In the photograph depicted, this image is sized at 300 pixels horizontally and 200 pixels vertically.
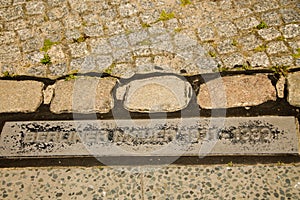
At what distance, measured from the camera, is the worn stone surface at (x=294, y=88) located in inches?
153

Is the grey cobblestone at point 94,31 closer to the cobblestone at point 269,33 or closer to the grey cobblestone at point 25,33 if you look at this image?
the grey cobblestone at point 25,33

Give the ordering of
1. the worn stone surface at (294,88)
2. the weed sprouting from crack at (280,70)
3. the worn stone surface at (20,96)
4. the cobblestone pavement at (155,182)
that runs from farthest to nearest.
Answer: the weed sprouting from crack at (280,70), the worn stone surface at (20,96), the worn stone surface at (294,88), the cobblestone pavement at (155,182)

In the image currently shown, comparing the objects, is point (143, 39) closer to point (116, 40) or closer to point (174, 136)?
point (116, 40)

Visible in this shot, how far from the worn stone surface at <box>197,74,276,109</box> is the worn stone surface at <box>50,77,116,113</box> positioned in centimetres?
95

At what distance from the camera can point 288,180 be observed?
3.37 metres

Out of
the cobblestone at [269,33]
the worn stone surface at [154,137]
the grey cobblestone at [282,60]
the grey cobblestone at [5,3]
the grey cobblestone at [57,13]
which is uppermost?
the grey cobblestone at [5,3]

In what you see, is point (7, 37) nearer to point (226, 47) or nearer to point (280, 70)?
point (226, 47)

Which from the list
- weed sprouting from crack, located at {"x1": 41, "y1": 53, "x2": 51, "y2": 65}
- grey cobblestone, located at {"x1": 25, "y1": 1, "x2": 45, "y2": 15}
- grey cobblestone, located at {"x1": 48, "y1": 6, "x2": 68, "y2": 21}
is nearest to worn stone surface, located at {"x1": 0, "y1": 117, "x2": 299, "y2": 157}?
weed sprouting from crack, located at {"x1": 41, "y1": 53, "x2": 51, "y2": 65}

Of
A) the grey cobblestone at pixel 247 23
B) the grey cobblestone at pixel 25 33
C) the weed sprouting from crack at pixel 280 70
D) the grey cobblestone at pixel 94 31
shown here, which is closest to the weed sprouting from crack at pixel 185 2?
the grey cobblestone at pixel 247 23

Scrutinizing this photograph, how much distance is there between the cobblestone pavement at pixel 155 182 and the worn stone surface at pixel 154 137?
0.55ft

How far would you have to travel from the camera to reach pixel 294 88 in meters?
3.97

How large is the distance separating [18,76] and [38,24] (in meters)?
0.82

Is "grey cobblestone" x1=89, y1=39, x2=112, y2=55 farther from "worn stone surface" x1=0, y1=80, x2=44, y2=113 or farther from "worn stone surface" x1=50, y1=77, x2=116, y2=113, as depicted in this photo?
"worn stone surface" x1=0, y1=80, x2=44, y2=113

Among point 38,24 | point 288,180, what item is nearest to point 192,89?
point 288,180
